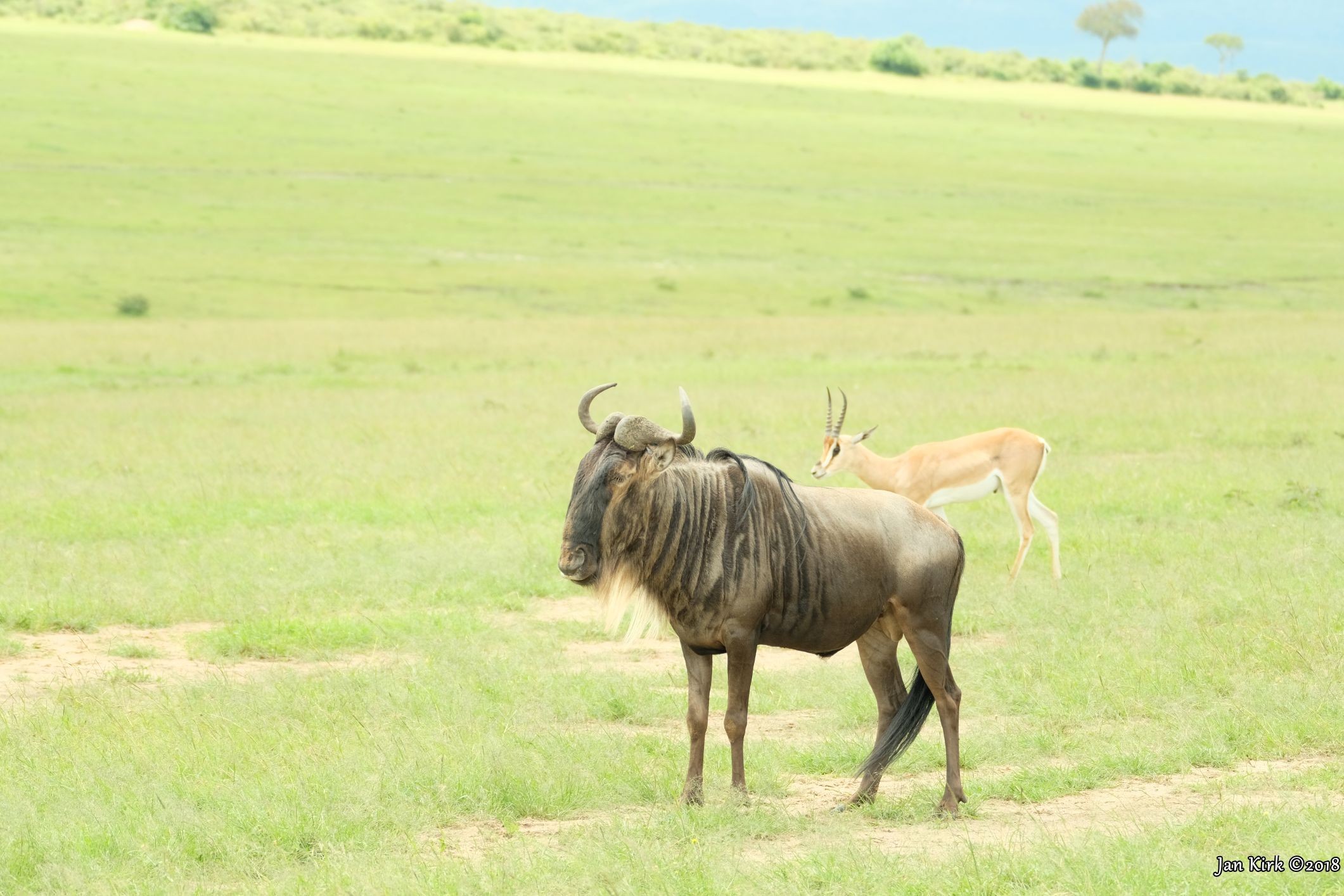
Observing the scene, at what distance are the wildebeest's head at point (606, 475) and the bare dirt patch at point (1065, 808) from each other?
1491 millimetres

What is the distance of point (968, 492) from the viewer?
Result: 12.5m

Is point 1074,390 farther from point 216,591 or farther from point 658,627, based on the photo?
point 658,627

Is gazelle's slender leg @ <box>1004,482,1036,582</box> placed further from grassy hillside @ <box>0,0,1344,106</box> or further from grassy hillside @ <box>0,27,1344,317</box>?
grassy hillside @ <box>0,0,1344,106</box>

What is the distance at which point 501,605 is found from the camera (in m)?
11.3

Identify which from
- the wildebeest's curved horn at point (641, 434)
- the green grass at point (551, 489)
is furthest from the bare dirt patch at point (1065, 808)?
the wildebeest's curved horn at point (641, 434)

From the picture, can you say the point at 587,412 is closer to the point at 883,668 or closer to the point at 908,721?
the point at 883,668

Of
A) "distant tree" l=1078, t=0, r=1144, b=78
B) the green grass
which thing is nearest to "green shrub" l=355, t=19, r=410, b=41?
the green grass

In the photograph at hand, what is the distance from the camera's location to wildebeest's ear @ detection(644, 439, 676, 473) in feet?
22.7

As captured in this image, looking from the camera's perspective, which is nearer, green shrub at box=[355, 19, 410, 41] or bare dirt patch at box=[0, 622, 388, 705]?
bare dirt patch at box=[0, 622, 388, 705]

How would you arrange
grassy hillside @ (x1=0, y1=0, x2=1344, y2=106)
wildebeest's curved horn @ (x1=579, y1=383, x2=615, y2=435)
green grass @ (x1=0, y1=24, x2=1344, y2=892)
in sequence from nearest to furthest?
green grass @ (x1=0, y1=24, x2=1344, y2=892) → wildebeest's curved horn @ (x1=579, y1=383, x2=615, y2=435) → grassy hillside @ (x1=0, y1=0, x2=1344, y2=106)

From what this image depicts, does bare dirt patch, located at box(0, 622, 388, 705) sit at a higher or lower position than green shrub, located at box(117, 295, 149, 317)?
higher

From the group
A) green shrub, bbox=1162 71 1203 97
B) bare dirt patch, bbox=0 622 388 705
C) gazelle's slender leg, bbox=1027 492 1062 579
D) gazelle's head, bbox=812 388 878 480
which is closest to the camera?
bare dirt patch, bbox=0 622 388 705

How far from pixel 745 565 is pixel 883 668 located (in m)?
1.02

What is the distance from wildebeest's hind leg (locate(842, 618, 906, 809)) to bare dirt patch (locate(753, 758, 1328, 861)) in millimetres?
407
